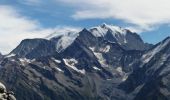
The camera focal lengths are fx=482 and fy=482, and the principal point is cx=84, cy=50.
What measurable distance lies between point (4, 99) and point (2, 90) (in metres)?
2.54

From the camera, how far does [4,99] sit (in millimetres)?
88375

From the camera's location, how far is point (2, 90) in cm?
9031
